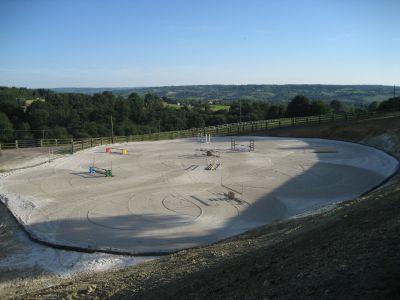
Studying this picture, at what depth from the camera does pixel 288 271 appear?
7.40 m

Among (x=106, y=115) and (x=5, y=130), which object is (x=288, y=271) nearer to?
(x=5, y=130)

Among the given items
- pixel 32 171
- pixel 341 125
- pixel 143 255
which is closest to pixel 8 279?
pixel 143 255

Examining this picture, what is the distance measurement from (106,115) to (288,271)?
65575 mm

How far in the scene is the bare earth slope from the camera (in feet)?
20.3

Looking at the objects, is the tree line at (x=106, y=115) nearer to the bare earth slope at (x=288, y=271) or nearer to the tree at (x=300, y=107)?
the tree at (x=300, y=107)

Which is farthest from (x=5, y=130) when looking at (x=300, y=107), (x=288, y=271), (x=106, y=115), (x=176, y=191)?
(x=288, y=271)

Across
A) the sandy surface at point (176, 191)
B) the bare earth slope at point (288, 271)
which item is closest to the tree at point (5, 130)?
the sandy surface at point (176, 191)

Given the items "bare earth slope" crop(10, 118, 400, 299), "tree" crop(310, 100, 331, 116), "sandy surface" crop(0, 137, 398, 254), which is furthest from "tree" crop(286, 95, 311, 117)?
"bare earth slope" crop(10, 118, 400, 299)

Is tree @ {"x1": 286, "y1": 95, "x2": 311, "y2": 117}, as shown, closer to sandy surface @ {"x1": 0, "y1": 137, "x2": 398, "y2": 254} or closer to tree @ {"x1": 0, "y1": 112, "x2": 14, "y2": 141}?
sandy surface @ {"x1": 0, "y1": 137, "x2": 398, "y2": 254}

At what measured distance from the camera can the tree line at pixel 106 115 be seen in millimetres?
59959

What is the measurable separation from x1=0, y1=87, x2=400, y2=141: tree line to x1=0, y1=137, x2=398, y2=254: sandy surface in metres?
26.5

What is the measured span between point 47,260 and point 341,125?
34549mm

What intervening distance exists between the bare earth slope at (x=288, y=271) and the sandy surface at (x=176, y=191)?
4.42 metres

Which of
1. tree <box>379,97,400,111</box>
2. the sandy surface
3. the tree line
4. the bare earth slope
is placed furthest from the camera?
the tree line
